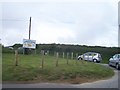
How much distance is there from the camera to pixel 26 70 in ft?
66.2

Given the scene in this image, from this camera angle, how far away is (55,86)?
54.0ft

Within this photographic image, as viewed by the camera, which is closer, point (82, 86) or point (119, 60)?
point (82, 86)

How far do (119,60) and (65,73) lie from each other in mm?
10409

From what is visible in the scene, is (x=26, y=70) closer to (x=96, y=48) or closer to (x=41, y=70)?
(x=41, y=70)

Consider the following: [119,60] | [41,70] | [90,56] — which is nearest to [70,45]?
[90,56]

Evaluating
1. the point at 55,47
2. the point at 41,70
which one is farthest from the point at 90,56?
the point at 55,47

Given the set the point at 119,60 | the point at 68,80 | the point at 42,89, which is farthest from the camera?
the point at 119,60

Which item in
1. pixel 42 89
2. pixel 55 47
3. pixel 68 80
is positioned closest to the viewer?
pixel 42 89

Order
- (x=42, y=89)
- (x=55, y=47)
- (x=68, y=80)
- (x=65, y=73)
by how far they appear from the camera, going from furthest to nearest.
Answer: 1. (x=55, y=47)
2. (x=65, y=73)
3. (x=68, y=80)
4. (x=42, y=89)

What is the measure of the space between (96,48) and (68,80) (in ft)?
221

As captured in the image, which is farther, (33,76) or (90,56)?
(90,56)

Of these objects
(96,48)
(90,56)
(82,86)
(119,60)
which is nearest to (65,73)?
A: (82,86)

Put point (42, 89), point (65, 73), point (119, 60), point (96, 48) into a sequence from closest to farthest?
point (42, 89)
point (65, 73)
point (119, 60)
point (96, 48)

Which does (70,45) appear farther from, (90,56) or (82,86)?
(82,86)
